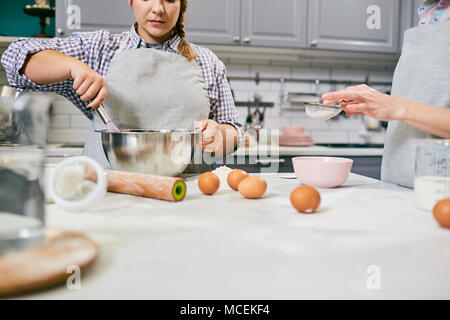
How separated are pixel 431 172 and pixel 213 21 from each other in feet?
6.73

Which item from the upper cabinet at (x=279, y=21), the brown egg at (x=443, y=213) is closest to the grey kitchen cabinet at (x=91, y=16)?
the upper cabinet at (x=279, y=21)

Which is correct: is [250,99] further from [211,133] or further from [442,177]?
[442,177]

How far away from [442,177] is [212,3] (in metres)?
2.13

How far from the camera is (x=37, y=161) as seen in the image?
1.72 feet

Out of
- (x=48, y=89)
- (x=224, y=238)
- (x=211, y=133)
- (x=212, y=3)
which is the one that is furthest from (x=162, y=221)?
(x=212, y=3)

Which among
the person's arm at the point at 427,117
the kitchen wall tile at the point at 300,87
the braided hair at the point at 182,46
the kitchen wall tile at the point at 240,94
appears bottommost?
the person's arm at the point at 427,117

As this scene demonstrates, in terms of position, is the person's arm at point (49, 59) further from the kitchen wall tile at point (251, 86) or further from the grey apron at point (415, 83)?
the kitchen wall tile at point (251, 86)

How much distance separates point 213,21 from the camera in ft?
8.51

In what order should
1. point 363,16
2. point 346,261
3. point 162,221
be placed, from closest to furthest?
point 346,261
point 162,221
point 363,16

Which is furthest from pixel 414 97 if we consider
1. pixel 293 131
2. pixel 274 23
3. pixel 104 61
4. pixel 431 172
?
pixel 274 23

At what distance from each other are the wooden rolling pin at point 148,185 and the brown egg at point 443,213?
48 cm

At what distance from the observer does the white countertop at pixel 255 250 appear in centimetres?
44

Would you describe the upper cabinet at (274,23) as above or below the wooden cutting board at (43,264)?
above
